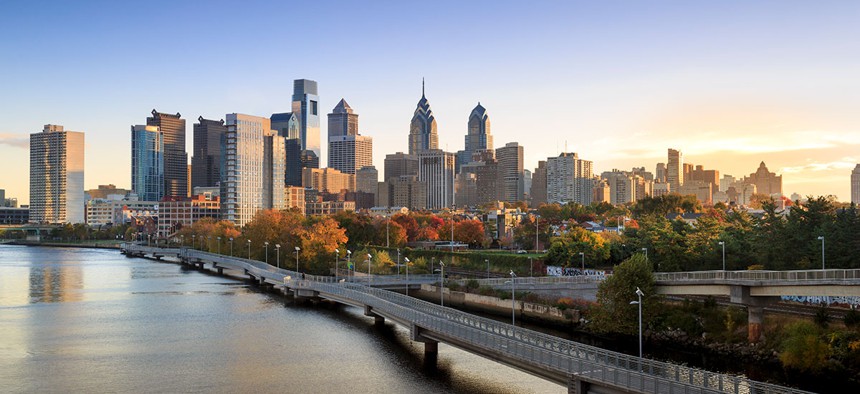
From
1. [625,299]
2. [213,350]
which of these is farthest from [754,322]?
[213,350]

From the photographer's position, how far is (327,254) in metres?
107

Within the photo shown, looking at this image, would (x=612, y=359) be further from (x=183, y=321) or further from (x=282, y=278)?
(x=282, y=278)

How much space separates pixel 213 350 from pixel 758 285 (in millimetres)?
38551

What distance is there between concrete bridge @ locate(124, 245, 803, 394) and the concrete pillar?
12.4 m

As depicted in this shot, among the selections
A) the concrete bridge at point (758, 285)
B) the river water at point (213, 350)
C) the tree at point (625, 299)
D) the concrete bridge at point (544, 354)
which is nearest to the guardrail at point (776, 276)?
the concrete bridge at point (758, 285)

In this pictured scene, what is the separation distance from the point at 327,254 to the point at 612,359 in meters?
67.8

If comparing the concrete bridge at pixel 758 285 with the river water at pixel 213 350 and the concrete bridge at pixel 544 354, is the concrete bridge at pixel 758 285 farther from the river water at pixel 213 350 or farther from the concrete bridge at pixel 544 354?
the river water at pixel 213 350

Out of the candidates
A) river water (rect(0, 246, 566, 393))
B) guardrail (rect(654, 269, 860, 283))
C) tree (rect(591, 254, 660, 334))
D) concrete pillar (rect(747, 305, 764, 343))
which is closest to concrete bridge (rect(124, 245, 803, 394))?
river water (rect(0, 246, 566, 393))

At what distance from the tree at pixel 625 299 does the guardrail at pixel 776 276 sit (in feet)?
6.92

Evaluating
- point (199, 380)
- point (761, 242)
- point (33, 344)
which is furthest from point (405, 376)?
point (761, 242)

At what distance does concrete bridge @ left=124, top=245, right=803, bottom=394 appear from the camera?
109 feet

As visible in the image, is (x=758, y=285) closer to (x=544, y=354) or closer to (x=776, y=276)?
(x=776, y=276)

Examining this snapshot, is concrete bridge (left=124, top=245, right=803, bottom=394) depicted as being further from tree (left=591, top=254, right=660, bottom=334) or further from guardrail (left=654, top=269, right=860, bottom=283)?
guardrail (left=654, top=269, right=860, bottom=283)

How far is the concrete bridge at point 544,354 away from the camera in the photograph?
33.3 m
